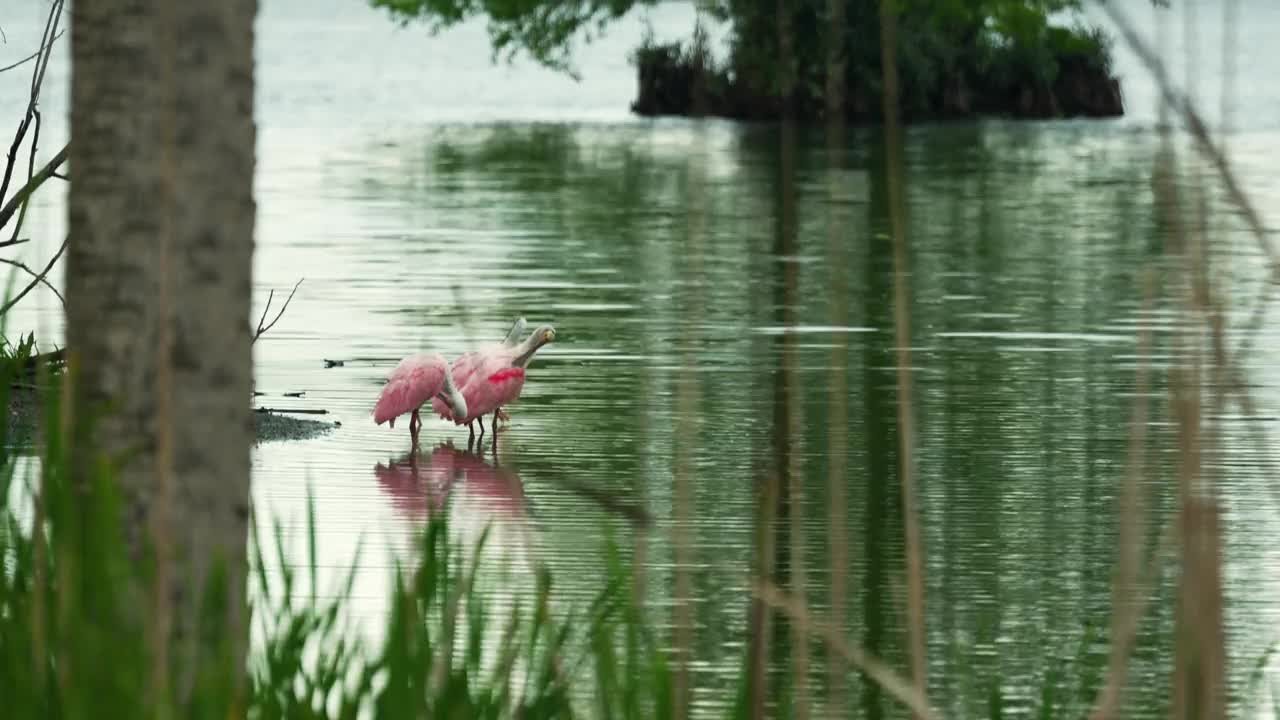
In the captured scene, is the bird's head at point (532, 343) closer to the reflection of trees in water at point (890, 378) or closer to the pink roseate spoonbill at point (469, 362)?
the pink roseate spoonbill at point (469, 362)

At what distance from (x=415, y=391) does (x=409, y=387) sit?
43 millimetres

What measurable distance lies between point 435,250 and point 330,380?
27.6 ft

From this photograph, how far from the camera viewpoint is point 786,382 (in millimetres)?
4059

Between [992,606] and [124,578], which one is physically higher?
[124,578]

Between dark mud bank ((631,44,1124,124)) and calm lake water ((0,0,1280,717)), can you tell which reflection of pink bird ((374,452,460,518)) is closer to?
calm lake water ((0,0,1280,717))

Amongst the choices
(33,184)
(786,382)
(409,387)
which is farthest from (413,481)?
(786,382)

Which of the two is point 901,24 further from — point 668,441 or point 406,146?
point 668,441

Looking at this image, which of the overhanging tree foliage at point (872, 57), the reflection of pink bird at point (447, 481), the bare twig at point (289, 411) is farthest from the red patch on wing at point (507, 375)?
the overhanging tree foliage at point (872, 57)

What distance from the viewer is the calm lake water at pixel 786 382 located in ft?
22.6

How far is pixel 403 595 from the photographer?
150 inches

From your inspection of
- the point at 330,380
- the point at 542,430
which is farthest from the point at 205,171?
the point at 330,380

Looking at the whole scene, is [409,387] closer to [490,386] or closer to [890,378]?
[490,386]

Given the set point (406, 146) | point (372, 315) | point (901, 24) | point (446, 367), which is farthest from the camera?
point (901, 24)

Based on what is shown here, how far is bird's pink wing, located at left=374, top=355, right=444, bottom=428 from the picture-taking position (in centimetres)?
1062
